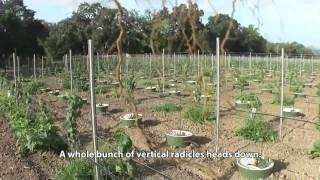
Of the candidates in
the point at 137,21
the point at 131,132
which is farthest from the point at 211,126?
the point at 137,21

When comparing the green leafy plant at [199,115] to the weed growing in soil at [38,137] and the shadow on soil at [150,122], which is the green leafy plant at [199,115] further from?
the weed growing in soil at [38,137]

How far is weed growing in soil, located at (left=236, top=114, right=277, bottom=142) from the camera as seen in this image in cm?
644

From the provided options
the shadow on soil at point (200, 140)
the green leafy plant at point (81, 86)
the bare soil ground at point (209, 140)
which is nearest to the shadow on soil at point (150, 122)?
the bare soil ground at point (209, 140)

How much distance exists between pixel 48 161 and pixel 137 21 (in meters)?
20.9

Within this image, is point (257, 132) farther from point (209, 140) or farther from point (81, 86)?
point (81, 86)

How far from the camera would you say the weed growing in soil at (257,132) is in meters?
6.44

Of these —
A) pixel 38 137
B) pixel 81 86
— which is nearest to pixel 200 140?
pixel 38 137

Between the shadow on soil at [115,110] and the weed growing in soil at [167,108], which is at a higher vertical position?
the weed growing in soil at [167,108]

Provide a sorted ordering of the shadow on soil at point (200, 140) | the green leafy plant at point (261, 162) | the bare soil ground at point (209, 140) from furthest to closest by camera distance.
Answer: the shadow on soil at point (200, 140) < the bare soil ground at point (209, 140) < the green leafy plant at point (261, 162)

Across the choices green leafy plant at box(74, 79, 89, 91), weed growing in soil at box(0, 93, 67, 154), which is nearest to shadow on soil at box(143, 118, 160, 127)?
weed growing in soil at box(0, 93, 67, 154)

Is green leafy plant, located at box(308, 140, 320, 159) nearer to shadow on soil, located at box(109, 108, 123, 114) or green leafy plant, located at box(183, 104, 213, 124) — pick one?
green leafy plant, located at box(183, 104, 213, 124)

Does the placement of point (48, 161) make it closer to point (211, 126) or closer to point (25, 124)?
point (25, 124)

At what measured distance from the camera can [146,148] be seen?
614 cm

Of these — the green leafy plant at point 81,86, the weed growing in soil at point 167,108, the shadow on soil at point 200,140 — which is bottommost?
the shadow on soil at point 200,140
